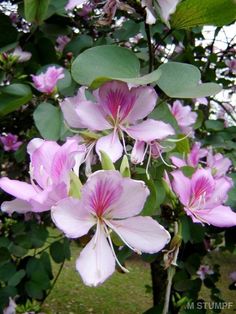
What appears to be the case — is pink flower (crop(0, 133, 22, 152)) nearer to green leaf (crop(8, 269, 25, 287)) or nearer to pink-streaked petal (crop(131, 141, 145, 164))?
green leaf (crop(8, 269, 25, 287))

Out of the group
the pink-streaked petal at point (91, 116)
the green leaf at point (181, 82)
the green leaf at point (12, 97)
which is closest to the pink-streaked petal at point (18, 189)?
the pink-streaked petal at point (91, 116)

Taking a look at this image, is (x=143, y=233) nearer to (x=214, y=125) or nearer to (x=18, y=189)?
(x=18, y=189)

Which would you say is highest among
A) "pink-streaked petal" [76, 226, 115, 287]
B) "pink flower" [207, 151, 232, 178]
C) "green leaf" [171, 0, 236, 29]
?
"green leaf" [171, 0, 236, 29]

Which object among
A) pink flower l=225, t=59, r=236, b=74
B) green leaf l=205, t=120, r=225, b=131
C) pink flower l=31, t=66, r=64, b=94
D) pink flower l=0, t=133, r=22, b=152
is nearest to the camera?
pink flower l=31, t=66, r=64, b=94

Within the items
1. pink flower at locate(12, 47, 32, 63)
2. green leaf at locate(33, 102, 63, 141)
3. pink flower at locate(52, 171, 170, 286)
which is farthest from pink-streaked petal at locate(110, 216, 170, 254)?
pink flower at locate(12, 47, 32, 63)

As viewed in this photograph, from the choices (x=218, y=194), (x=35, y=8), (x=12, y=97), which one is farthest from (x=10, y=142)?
(x=218, y=194)

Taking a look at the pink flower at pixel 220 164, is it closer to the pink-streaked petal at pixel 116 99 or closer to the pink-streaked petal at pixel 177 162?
the pink-streaked petal at pixel 177 162
